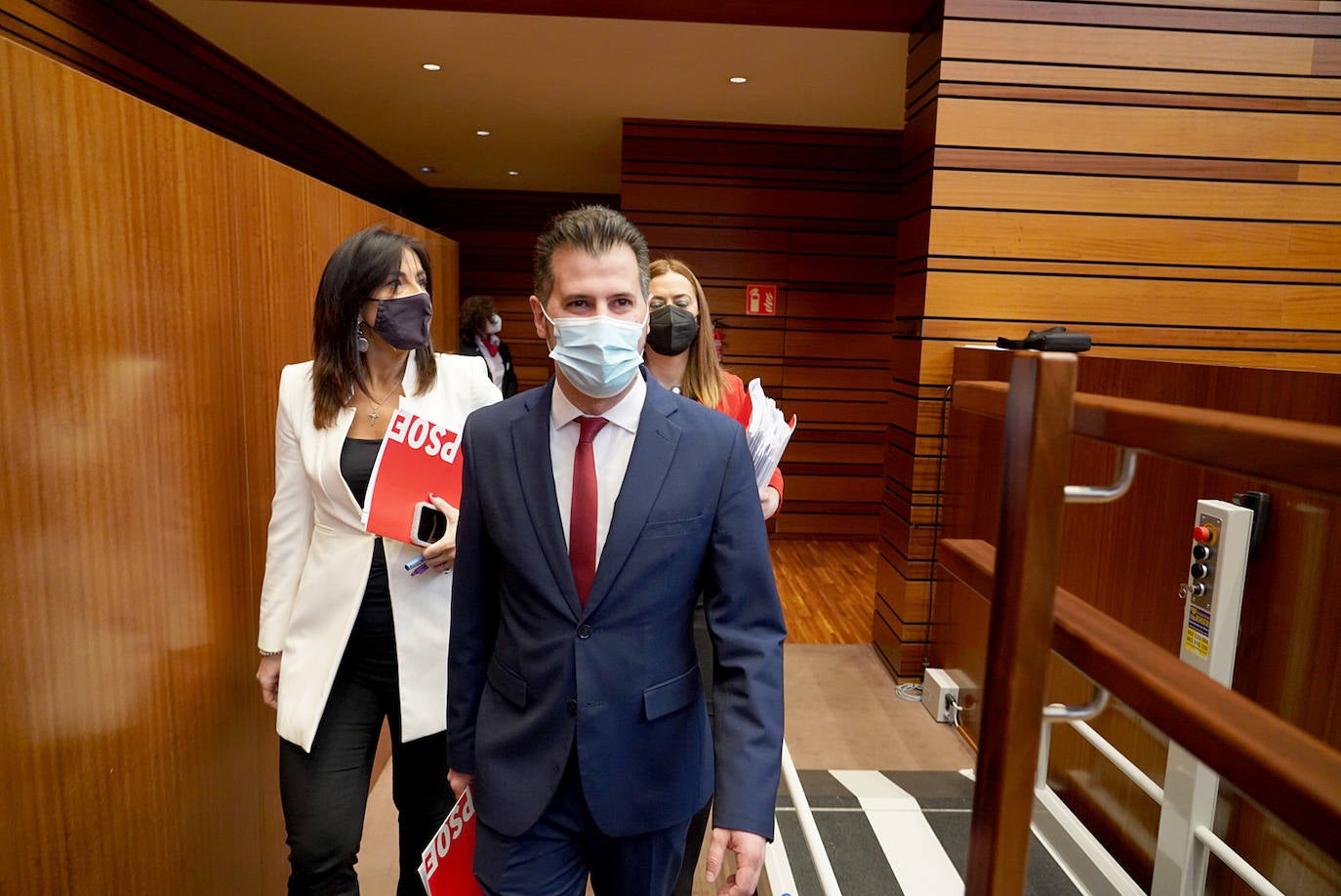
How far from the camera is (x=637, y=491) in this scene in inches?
52.7

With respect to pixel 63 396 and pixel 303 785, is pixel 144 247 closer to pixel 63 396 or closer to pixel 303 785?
pixel 63 396

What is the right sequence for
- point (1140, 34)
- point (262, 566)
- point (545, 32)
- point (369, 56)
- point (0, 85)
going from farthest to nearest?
point (369, 56)
point (545, 32)
point (1140, 34)
point (262, 566)
point (0, 85)

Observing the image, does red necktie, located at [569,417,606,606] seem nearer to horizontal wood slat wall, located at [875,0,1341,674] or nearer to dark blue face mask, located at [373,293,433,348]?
dark blue face mask, located at [373,293,433,348]

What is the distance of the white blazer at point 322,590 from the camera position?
1.76 metres

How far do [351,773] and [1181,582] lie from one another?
2233mm

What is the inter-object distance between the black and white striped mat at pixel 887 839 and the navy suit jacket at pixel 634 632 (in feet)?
3.89

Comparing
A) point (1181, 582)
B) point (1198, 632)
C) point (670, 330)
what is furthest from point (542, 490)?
point (1181, 582)

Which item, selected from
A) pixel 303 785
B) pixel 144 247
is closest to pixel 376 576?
pixel 303 785

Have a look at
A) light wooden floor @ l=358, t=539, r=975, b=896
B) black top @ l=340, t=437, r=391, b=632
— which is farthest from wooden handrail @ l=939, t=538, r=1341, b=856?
light wooden floor @ l=358, t=539, r=975, b=896

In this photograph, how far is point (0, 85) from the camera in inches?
49.5

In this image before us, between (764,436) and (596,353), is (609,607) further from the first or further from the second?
(764,436)

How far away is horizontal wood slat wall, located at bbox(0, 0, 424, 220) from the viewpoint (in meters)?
4.05

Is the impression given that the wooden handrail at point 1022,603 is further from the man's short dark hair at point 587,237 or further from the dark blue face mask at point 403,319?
the dark blue face mask at point 403,319

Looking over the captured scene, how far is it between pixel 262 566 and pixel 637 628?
129 cm
